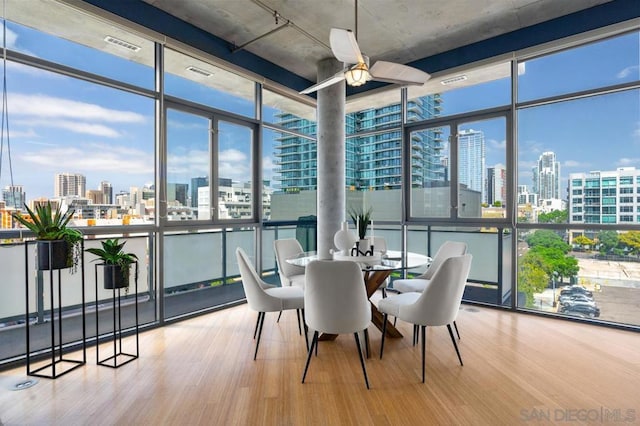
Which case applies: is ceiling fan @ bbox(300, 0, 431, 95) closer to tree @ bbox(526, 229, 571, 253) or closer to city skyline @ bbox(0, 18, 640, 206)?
city skyline @ bbox(0, 18, 640, 206)

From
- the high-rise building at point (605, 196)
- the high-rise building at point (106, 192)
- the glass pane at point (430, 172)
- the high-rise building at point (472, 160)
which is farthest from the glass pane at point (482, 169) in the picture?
the high-rise building at point (106, 192)

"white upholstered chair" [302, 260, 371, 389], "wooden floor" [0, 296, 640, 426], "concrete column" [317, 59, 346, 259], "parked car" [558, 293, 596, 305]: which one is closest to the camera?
"wooden floor" [0, 296, 640, 426]

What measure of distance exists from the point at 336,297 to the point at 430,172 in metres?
3.31

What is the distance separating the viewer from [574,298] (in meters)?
3.97

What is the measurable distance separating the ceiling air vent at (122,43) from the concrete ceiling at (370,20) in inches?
18.4

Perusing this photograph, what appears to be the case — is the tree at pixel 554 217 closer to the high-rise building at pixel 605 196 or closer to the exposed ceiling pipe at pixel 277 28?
the high-rise building at pixel 605 196

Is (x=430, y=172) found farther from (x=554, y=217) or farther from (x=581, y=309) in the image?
(x=581, y=309)

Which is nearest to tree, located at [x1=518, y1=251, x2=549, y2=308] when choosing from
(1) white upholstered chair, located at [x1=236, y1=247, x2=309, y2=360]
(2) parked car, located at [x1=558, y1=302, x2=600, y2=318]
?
(2) parked car, located at [x1=558, y1=302, x2=600, y2=318]

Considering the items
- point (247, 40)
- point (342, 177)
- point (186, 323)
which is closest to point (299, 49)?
point (247, 40)

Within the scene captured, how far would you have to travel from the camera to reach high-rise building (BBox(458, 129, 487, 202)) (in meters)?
4.57

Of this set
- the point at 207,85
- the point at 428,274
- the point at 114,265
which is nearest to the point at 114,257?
the point at 114,265

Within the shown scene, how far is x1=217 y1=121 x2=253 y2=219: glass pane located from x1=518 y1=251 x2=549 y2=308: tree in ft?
11.8

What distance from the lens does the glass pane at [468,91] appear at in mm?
4324

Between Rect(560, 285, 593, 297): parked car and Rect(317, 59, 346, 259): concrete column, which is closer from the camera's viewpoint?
Rect(560, 285, 593, 297): parked car
